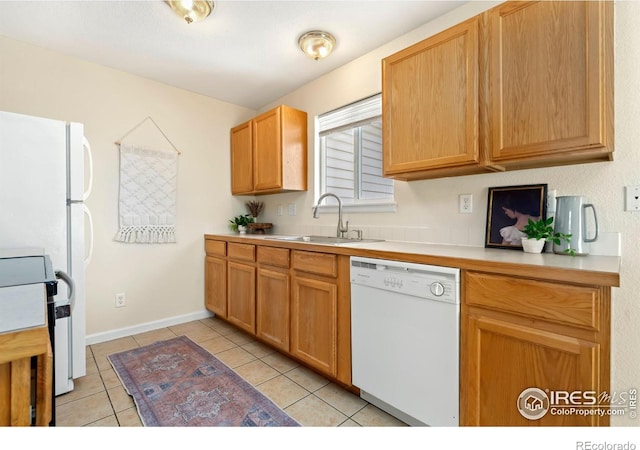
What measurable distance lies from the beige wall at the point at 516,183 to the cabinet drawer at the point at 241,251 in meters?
0.67

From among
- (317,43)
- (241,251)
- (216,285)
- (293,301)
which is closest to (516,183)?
(293,301)

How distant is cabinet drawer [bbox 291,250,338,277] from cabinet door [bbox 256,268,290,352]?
0.17 meters

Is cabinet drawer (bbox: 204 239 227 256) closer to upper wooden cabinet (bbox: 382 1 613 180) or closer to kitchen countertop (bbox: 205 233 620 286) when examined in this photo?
kitchen countertop (bbox: 205 233 620 286)

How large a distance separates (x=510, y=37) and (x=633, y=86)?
0.57 meters

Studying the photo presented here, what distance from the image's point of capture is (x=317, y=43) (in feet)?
7.32

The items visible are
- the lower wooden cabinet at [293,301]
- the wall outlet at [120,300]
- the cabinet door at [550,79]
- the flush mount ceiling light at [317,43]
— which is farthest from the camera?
the wall outlet at [120,300]

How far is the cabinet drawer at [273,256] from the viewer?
7.24ft

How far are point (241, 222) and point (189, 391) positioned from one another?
185 centimetres

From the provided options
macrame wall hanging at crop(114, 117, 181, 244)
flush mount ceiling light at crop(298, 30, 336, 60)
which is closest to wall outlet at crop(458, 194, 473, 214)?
flush mount ceiling light at crop(298, 30, 336, 60)

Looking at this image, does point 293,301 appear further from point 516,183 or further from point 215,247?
point 516,183

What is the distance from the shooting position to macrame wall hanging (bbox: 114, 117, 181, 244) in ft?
9.11

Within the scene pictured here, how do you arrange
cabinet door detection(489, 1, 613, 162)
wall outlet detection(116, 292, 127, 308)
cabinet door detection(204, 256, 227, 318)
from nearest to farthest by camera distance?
1. cabinet door detection(489, 1, 613, 162)
2. wall outlet detection(116, 292, 127, 308)
3. cabinet door detection(204, 256, 227, 318)

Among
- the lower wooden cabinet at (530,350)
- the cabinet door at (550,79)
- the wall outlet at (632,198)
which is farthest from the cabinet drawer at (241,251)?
the wall outlet at (632,198)

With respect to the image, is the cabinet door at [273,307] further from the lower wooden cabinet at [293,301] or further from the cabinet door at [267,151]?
the cabinet door at [267,151]
